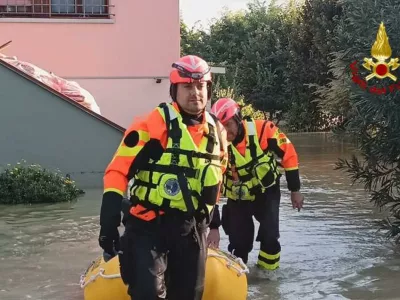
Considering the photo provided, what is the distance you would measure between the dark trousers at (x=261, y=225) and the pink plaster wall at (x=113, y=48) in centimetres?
1143

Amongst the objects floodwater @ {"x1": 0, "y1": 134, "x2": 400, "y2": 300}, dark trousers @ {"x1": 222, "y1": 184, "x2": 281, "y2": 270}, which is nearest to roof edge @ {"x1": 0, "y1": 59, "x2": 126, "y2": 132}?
floodwater @ {"x1": 0, "y1": 134, "x2": 400, "y2": 300}

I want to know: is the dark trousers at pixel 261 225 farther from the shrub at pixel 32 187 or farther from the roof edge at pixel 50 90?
the roof edge at pixel 50 90

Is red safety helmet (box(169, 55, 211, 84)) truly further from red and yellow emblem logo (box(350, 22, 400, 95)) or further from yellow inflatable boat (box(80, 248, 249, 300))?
red and yellow emblem logo (box(350, 22, 400, 95))

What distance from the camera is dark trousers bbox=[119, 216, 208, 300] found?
450 cm

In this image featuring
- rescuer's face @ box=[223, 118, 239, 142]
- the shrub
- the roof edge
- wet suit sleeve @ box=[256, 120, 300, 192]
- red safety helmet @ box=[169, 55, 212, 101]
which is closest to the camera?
red safety helmet @ box=[169, 55, 212, 101]

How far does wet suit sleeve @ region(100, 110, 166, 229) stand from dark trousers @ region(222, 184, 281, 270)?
9.32 ft

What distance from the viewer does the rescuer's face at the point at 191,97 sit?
466 centimetres

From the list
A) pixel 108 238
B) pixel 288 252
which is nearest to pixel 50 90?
pixel 288 252

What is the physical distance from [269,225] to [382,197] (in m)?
2.11

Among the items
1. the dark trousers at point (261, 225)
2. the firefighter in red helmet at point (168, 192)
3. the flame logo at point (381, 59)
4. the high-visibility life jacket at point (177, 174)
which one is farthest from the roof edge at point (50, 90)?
the high-visibility life jacket at point (177, 174)

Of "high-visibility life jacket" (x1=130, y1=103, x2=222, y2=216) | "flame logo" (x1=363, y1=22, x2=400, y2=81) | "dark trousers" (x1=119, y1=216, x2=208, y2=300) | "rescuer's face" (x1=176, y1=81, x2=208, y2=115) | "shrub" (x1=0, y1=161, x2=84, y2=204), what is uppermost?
"flame logo" (x1=363, y1=22, x2=400, y2=81)

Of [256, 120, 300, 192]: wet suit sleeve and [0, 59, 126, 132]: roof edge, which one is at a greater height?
[0, 59, 126, 132]: roof edge

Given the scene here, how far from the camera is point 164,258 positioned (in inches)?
182

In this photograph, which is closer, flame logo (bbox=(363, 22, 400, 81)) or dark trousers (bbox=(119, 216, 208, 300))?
dark trousers (bbox=(119, 216, 208, 300))
